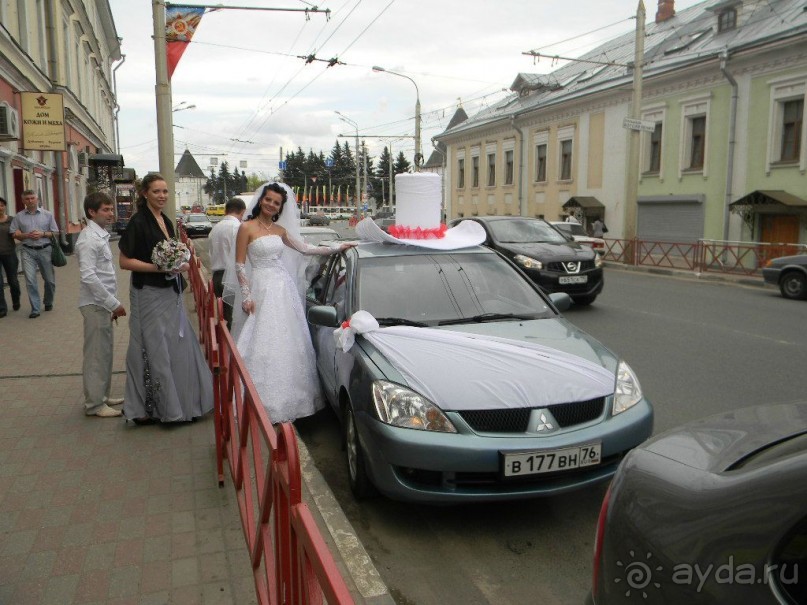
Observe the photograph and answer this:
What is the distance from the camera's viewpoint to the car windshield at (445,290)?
15.5ft

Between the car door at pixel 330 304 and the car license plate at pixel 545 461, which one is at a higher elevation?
the car door at pixel 330 304

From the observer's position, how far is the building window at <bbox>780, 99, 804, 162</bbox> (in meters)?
20.7

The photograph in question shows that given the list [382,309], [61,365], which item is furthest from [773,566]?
[61,365]

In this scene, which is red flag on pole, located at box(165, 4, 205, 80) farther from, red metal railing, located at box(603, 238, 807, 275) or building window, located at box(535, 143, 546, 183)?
building window, located at box(535, 143, 546, 183)

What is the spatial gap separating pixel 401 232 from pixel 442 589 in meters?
3.24

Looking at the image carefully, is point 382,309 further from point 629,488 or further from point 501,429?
point 629,488

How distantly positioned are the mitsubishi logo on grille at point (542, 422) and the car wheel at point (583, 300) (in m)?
8.49

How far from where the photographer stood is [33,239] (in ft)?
32.7

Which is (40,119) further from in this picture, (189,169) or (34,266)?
(189,169)

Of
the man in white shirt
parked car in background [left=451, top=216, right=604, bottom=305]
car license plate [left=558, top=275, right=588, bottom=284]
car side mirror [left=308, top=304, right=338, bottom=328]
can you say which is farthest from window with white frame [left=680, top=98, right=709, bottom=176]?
car side mirror [left=308, top=304, right=338, bottom=328]

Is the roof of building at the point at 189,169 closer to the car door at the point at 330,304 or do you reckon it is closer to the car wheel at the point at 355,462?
the car door at the point at 330,304

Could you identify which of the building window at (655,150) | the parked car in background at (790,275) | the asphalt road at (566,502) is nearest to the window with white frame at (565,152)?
the building window at (655,150)

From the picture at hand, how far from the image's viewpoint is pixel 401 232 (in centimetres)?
580

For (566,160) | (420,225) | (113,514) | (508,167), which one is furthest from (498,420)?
(508,167)
